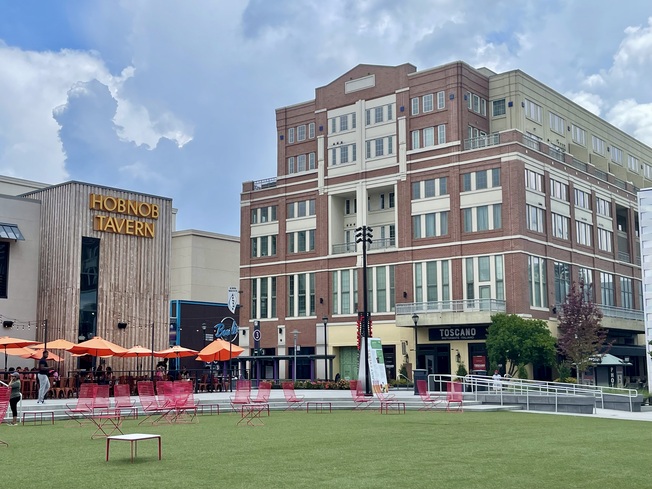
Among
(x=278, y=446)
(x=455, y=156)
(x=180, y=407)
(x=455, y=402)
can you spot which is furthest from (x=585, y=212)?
(x=278, y=446)

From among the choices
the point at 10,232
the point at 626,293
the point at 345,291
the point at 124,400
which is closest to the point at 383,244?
the point at 345,291

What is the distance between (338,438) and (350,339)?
46375 mm

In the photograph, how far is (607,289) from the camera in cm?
6825

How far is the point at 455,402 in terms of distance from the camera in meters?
31.3

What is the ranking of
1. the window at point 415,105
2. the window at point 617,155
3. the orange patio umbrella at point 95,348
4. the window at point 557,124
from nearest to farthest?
the orange patio umbrella at point 95,348
the window at point 415,105
the window at point 557,124
the window at point 617,155

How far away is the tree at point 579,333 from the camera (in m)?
53.4

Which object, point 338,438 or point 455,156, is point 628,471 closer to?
point 338,438

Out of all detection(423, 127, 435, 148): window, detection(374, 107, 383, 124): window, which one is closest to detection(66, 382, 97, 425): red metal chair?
detection(423, 127, 435, 148): window

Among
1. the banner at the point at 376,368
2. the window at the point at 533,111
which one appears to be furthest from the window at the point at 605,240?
the banner at the point at 376,368

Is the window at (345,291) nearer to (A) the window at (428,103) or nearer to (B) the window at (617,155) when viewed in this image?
(A) the window at (428,103)

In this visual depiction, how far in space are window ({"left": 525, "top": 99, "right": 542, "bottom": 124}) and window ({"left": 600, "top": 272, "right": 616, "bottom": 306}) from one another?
13.5 meters

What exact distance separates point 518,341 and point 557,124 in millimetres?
23608

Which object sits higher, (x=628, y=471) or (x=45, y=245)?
(x=45, y=245)

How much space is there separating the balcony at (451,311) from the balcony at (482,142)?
36.4ft
